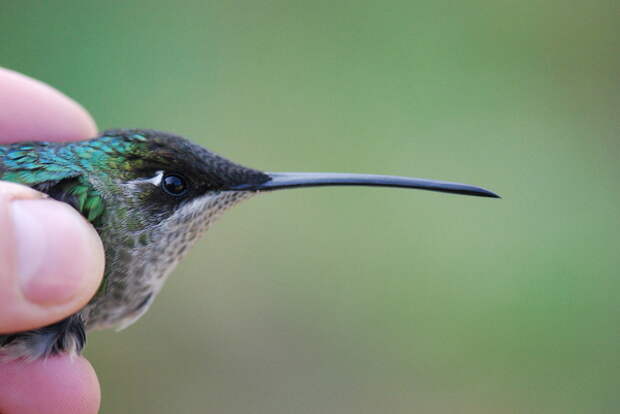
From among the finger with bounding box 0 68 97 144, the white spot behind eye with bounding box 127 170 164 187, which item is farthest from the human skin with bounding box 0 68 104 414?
the finger with bounding box 0 68 97 144

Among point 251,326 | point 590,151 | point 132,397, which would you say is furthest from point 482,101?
point 132,397

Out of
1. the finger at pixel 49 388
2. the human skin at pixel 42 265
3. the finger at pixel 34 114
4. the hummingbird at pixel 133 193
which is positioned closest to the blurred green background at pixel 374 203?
the finger at pixel 49 388

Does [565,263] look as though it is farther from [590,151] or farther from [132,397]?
[132,397]

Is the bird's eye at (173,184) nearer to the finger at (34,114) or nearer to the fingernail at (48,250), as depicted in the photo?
the fingernail at (48,250)

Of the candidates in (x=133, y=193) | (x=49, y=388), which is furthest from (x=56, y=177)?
(x=49, y=388)

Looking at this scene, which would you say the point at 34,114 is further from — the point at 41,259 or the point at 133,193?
the point at 41,259
